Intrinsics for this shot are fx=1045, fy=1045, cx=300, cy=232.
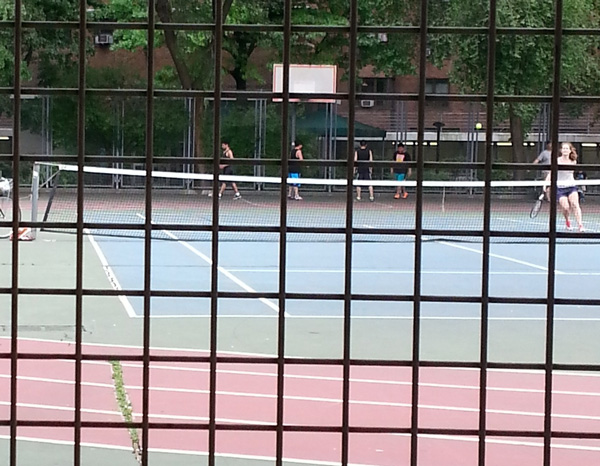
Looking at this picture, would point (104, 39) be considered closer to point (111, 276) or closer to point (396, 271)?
point (396, 271)

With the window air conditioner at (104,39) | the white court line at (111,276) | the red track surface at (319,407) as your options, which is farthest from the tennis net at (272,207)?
the red track surface at (319,407)

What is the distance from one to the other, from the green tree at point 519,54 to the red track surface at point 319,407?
58.3ft

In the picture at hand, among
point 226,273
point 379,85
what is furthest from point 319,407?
Answer: point 379,85

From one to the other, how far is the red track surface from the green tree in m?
17.8

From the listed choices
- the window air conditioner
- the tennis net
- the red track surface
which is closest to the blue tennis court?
the tennis net

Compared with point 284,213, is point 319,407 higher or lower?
lower

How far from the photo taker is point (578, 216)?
57.2 ft

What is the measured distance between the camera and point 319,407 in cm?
617

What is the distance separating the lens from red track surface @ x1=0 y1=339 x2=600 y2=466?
5363 millimetres

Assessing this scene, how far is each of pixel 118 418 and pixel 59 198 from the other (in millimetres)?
21513

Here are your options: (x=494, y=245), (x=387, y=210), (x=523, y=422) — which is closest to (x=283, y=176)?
(x=523, y=422)

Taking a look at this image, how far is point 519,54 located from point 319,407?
20.9 m

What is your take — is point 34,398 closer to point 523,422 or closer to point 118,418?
point 118,418

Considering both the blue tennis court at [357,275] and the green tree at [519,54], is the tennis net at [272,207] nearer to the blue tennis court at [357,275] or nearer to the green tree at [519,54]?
the blue tennis court at [357,275]
